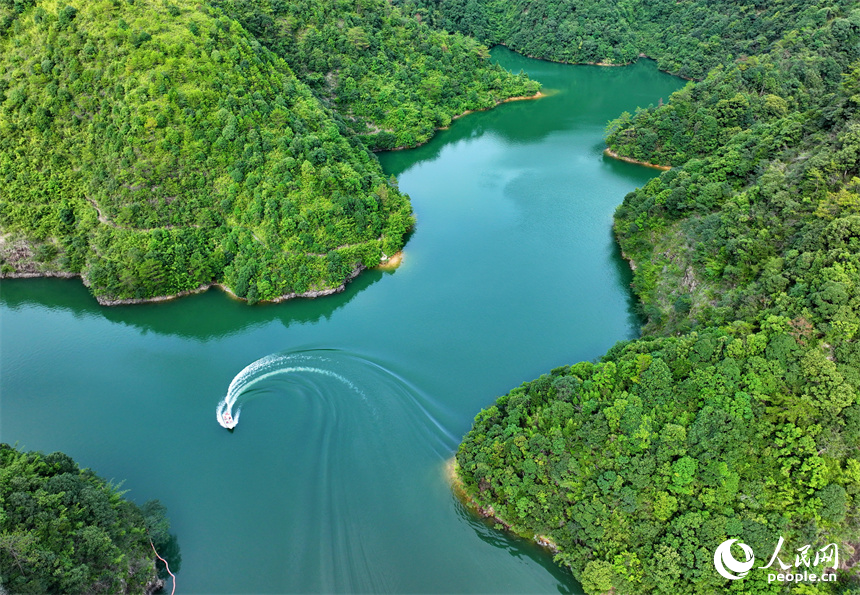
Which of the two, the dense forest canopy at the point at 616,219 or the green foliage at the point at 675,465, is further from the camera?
the dense forest canopy at the point at 616,219

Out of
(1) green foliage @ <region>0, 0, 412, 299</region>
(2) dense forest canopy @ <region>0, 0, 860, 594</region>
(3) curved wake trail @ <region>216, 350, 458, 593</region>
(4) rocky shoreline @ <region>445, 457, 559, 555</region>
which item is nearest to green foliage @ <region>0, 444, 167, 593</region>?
(2) dense forest canopy @ <region>0, 0, 860, 594</region>

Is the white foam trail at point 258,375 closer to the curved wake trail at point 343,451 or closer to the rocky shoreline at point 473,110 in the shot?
the curved wake trail at point 343,451

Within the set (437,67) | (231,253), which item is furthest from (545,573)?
(437,67)

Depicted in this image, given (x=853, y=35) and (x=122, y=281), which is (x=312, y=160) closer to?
(x=122, y=281)

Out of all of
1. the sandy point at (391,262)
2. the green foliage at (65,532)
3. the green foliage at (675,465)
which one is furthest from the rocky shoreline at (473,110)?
the green foliage at (65,532)

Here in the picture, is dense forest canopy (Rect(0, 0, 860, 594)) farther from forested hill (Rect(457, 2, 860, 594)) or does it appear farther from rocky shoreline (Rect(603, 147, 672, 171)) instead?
rocky shoreline (Rect(603, 147, 672, 171))
